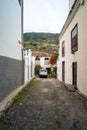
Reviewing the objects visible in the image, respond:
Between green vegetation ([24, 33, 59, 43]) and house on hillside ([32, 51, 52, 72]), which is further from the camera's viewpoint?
green vegetation ([24, 33, 59, 43])

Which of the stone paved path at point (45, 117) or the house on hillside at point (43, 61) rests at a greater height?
the house on hillside at point (43, 61)

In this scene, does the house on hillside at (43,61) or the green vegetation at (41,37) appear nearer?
the house on hillside at (43,61)

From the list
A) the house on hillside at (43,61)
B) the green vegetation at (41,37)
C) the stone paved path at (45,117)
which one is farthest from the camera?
the green vegetation at (41,37)

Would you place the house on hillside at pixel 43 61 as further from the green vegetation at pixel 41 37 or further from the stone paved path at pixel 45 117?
the green vegetation at pixel 41 37

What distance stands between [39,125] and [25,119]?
872 mm

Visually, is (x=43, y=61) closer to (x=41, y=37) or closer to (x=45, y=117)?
(x=45, y=117)

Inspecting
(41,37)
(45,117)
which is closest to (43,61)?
(45,117)

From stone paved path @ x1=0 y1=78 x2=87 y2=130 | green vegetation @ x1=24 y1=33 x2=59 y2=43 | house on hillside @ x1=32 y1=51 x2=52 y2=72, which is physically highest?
green vegetation @ x1=24 y1=33 x2=59 y2=43

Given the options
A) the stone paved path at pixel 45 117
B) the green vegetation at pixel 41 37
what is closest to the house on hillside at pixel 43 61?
the stone paved path at pixel 45 117

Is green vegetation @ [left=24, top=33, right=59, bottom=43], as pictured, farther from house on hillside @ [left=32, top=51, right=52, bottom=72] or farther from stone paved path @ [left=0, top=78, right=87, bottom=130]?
stone paved path @ [left=0, top=78, right=87, bottom=130]

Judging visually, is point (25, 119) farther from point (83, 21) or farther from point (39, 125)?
point (83, 21)

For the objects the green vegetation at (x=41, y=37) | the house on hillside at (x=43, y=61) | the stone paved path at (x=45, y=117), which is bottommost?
the stone paved path at (x=45, y=117)

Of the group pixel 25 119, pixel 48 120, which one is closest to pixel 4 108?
pixel 25 119

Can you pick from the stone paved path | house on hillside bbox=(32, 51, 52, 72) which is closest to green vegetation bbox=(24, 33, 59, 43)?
house on hillside bbox=(32, 51, 52, 72)
